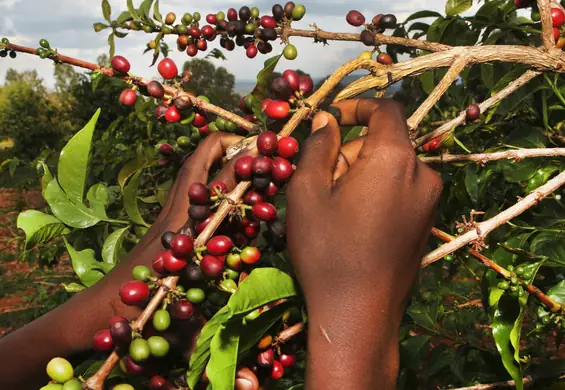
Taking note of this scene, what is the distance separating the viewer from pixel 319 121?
113cm

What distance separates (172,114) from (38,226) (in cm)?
62

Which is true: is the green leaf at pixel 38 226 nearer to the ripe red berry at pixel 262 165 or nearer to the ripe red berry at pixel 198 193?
the ripe red berry at pixel 198 193

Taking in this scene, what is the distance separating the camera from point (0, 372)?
145 centimetres

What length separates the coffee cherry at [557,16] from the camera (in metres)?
1.60

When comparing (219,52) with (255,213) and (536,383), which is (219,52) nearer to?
(255,213)

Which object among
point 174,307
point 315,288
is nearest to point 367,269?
point 315,288

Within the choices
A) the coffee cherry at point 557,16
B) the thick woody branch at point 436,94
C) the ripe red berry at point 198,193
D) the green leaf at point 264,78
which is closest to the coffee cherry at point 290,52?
the green leaf at point 264,78

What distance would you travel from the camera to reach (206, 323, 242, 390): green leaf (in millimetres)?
971

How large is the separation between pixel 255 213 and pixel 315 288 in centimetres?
20

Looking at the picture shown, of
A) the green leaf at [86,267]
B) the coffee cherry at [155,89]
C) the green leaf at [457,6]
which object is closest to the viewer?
the coffee cherry at [155,89]

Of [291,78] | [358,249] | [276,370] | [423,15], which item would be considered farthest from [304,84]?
[423,15]

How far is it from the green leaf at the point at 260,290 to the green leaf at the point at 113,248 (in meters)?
0.84

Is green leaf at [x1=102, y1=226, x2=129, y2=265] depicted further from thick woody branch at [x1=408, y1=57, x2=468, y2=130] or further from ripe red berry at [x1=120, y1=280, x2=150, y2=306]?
thick woody branch at [x1=408, y1=57, x2=468, y2=130]

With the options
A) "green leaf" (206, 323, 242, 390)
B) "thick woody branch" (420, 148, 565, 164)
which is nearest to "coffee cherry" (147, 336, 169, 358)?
"green leaf" (206, 323, 242, 390)
